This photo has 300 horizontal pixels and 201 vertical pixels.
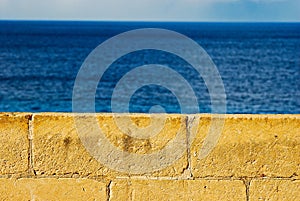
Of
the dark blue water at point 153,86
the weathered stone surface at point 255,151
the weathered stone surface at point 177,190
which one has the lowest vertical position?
the weathered stone surface at point 177,190

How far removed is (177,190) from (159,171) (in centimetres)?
14

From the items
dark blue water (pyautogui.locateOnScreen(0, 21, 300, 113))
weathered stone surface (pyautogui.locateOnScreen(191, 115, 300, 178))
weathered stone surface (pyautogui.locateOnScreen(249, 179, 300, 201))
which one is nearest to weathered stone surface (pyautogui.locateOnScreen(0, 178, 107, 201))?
weathered stone surface (pyautogui.locateOnScreen(191, 115, 300, 178))

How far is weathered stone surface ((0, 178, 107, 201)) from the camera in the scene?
3162 millimetres

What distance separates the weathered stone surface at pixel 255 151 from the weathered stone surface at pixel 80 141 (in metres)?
0.14

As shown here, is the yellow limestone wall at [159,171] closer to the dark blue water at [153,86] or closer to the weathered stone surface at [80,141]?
the weathered stone surface at [80,141]

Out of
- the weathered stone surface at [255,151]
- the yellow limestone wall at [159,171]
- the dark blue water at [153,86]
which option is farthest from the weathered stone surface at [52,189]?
the dark blue water at [153,86]

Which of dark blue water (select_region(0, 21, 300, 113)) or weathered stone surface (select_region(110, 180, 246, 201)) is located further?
dark blue water (select_region(0, 21, 300, 113))

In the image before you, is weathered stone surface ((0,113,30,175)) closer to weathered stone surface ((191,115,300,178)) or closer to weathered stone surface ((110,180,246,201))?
weathered stone surface ((110,180,246,201))

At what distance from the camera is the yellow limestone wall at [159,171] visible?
3.14 metres

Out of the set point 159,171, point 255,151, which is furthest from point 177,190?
point 255,151

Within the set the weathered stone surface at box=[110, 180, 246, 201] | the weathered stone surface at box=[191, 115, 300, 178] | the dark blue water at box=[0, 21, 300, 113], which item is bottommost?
the weathered stone surface at box=[110, 180, 246, 201]

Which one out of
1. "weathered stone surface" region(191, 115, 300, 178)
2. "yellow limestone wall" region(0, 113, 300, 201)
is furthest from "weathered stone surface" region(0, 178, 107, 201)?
"weathered stone surface" region(191, 115, 300, 178)

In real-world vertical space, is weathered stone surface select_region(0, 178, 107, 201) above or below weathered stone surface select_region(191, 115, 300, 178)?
below

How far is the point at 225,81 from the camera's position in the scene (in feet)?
121
